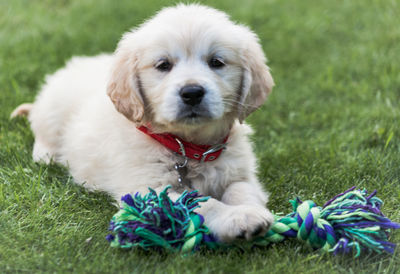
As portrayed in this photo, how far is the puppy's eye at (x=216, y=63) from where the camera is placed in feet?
10.8

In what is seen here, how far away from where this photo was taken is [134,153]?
3418 millimetres

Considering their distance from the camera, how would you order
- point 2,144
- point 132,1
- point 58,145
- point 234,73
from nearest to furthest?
point 234,73, point 2,144, point 58,145, point 132,1

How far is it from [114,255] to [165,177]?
71cm

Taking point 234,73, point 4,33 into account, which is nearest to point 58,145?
point 234,73

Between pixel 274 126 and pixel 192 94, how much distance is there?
2.27 meters

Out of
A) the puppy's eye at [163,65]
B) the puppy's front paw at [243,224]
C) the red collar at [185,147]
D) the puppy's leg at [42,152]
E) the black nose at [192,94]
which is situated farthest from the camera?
the puppy's leg at [42,152]

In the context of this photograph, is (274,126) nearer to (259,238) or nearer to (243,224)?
(259,238)

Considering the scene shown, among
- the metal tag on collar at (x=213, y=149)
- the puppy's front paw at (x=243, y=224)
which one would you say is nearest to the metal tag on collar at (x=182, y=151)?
the metal tag on collar at (x=213, y=149)

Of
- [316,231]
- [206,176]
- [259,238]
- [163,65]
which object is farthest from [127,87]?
[316,231]

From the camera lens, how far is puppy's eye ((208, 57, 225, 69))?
129 inches

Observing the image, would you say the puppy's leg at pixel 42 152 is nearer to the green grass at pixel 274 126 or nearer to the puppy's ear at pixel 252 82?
the green grass at pixel 274 126

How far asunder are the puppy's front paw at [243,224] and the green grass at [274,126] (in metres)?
0.11

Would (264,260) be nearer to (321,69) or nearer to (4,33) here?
(321,69)

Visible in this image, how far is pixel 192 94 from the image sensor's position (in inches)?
118
